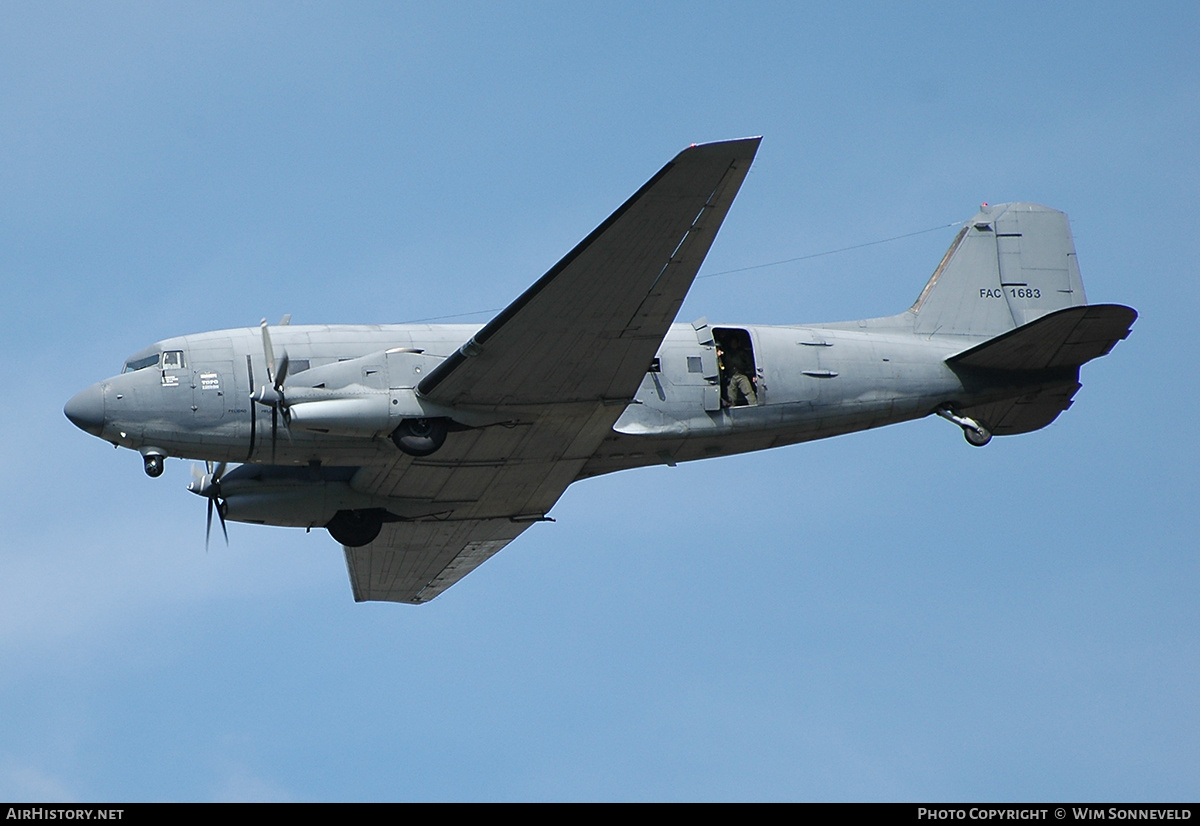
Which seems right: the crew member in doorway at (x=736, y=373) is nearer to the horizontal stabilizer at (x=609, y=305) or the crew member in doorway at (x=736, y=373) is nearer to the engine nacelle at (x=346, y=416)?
the horizontal stabilizer at (x=609, y=305)

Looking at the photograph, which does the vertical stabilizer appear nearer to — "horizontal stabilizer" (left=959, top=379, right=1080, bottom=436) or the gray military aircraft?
the gray military aircraft

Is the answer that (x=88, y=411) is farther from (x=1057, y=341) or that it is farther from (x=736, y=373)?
(x=1057, y=341)

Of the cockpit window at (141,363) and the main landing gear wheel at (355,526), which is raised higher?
the cockpit window at (141,363)

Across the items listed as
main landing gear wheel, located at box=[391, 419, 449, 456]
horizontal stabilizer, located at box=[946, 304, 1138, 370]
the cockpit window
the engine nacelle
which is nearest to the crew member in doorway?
→ horizontal stabilizer, located at box=[946, 304, 1138, 370]

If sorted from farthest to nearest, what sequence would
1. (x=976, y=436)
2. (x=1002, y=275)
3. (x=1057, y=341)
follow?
(x=1002, y=275) → (x=976, y=436) → (x=1057, y=341)

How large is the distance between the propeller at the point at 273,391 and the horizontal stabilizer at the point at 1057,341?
13.4 metres

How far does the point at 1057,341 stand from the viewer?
27969mm

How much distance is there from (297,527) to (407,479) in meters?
2.66

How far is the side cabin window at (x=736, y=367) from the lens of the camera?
89.3 ft

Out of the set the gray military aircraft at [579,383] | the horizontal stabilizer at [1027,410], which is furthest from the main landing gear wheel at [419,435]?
the horizontal stabilizer at [1027,410]

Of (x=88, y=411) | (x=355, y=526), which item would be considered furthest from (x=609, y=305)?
(x=88, y=411)

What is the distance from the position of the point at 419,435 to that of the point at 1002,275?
14.4 meters

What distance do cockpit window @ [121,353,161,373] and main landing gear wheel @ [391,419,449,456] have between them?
4.51m
